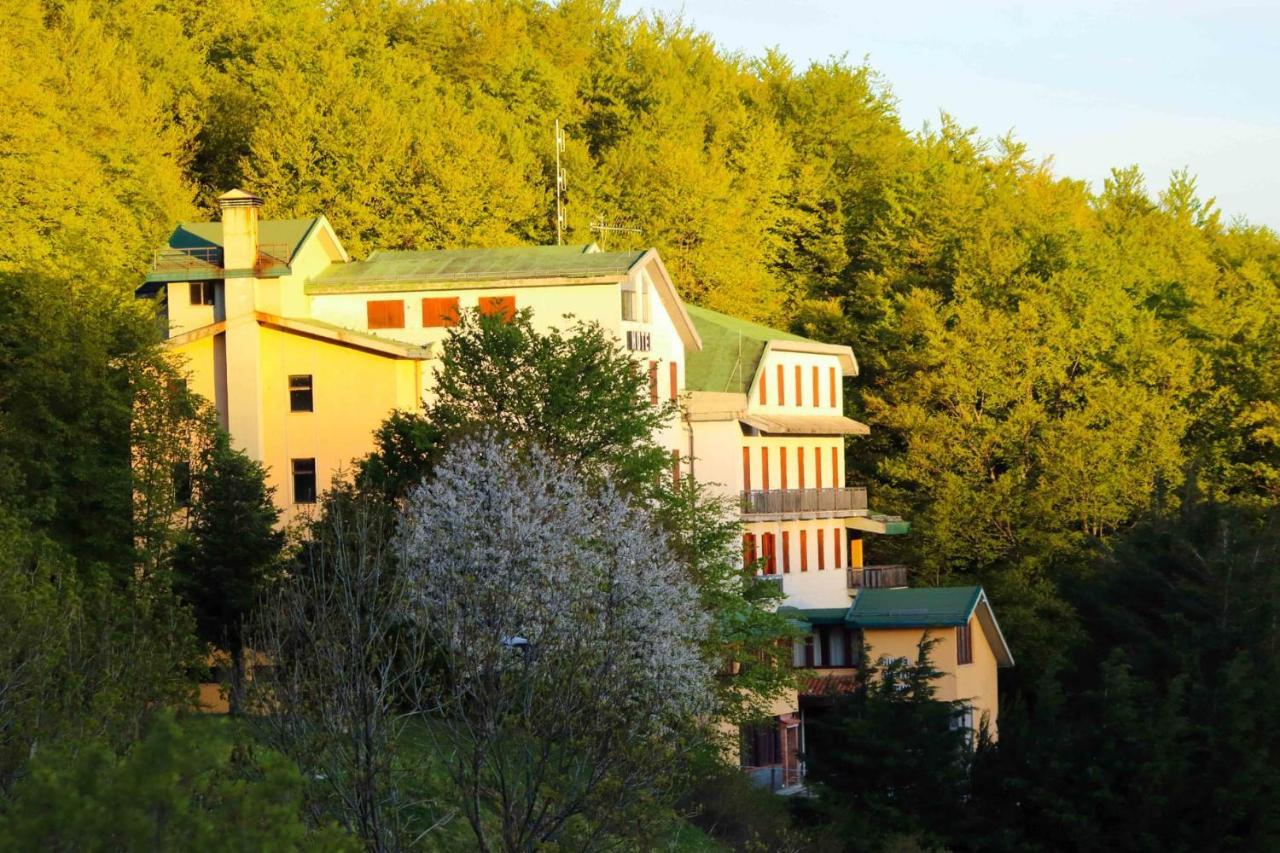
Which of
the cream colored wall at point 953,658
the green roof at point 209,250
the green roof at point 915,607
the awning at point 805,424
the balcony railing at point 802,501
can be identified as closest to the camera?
the green roof at point 209,250

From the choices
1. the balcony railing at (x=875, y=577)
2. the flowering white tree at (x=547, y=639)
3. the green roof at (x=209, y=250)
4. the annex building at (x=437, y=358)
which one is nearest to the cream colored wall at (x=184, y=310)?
the annex building at (x=437, y=358)

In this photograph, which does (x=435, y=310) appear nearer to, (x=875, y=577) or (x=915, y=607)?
(x=915, y=607)

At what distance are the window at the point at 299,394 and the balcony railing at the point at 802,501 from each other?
49.9 feet

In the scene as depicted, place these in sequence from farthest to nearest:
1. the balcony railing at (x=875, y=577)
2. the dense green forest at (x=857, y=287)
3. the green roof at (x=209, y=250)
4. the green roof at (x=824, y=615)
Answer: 1. the balcony railing at (x=875, y=577)
2. the green roof at (x=824, y=615)
3. the green roof at (x=209, y=250)
4. the dense green forest at (x=857, y=287)

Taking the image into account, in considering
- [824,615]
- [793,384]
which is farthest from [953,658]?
[793,384]

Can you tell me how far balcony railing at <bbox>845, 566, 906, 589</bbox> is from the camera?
71000mm

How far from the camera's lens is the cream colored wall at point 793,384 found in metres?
67.8

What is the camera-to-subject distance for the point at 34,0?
69.7 metres

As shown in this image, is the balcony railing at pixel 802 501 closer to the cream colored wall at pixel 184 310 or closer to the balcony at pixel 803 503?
the balcony at pixel 803 503

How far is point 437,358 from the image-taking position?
50406 millimetres

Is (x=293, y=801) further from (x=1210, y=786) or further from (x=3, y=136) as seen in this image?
(x=3, y=136)

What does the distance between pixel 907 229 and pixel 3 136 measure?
3746 cm

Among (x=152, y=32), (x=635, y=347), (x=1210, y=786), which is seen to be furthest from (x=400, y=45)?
(x=1210, y=786)

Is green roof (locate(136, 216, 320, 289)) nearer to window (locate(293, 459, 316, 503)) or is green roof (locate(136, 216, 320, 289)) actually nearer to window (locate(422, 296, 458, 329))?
window (locate(422, 296, 458, 329))
